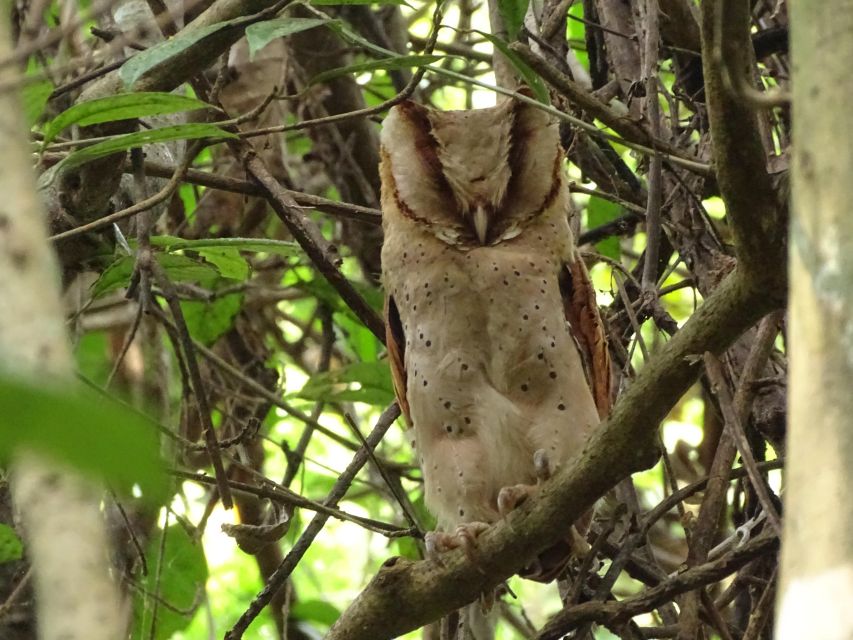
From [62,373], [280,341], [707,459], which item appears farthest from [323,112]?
[62,373]

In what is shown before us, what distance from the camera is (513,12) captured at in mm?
2541

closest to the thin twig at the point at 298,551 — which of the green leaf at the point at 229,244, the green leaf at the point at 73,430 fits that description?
the green leaf at the point at 229,244

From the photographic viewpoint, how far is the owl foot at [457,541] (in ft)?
8.11

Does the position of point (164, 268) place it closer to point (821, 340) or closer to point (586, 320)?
point (586, 320)

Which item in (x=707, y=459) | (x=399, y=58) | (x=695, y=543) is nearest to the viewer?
(x=399, y=58)

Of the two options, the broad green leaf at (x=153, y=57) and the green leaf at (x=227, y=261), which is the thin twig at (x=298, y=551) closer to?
the green leaf at (x=227, y=261)

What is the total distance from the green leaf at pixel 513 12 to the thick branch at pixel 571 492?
915mm

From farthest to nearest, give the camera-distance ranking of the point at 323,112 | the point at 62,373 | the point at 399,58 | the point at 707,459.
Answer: the point at 323,112 < the point at 707,459 < the point at 399,58 < the point at 62,373

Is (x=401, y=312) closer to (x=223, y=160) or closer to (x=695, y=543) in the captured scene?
(x=695, y=543)

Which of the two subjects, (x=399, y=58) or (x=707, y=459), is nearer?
(x=399, y=58)

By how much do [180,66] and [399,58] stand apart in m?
0.66

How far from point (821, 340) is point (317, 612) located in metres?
3.33

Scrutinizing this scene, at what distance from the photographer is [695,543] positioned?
2.74 m

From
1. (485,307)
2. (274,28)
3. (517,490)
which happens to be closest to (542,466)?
(517,490)
